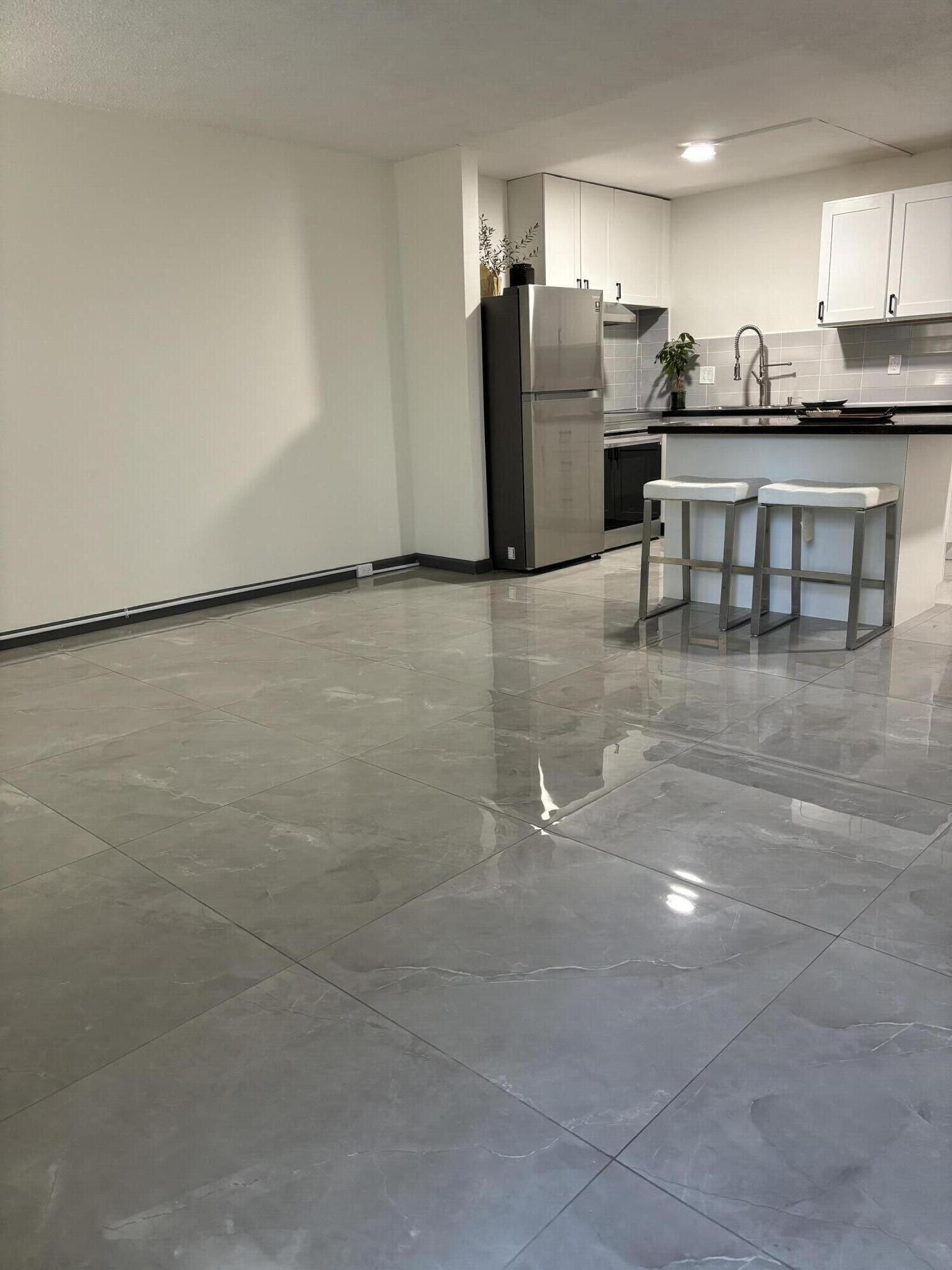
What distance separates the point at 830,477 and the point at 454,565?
2.45m

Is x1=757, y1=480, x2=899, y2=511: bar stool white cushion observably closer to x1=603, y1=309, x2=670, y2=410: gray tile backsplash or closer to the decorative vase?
the decorative vase

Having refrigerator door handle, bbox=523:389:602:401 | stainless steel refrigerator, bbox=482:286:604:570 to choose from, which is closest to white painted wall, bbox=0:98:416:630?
stainless steel refrigerator, bbox=482:286:604:570

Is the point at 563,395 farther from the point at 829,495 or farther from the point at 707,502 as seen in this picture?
the point at 829,495

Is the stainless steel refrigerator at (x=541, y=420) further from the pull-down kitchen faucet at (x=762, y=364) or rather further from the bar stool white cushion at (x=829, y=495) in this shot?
the bar stool white cushion at (x=829, y=495)

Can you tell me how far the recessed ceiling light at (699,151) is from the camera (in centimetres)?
564

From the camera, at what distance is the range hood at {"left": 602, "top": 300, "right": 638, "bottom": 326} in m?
6.93

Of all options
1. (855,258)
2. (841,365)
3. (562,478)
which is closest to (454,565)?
(562,478)

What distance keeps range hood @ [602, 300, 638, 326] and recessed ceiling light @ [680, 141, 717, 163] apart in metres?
1.16

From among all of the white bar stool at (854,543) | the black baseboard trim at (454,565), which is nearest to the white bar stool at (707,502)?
the white bar stool at (854,543)

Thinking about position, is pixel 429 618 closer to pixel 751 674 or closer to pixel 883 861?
pixel 751 674

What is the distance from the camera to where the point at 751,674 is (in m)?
3.72

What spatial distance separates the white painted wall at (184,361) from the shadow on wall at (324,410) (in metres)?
0.01

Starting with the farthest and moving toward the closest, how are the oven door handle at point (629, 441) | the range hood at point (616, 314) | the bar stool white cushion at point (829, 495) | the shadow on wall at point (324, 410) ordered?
the range hood at point (616, 314), the oven door handle at point (629, 441), the shadow on wall at point (324, 410), the bar stool white cushion at point (829, 495)

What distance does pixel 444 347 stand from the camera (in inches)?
226
